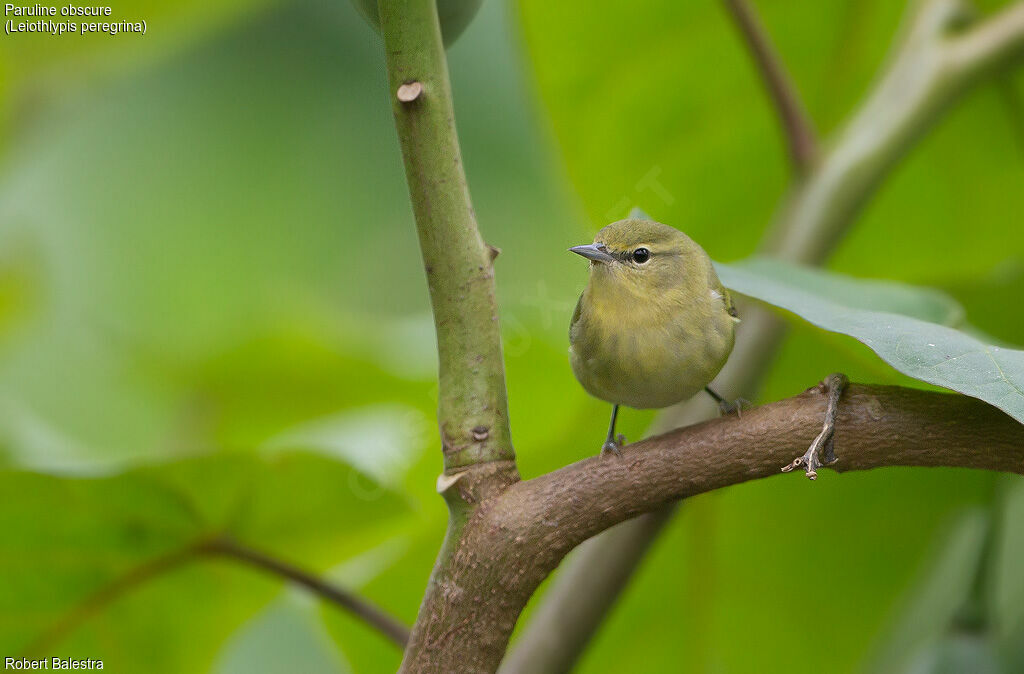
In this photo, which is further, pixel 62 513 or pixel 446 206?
pixel 62 513

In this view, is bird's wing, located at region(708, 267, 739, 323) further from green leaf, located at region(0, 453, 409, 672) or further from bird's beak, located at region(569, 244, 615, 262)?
green leaf, located at region(0, 453, 409, 672)

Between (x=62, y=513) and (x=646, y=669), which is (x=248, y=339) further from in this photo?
(x=646, y=669)

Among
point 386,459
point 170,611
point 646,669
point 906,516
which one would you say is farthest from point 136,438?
point 906,516

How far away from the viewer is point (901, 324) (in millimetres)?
838

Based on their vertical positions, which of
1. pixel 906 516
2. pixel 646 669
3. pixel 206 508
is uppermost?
pixel 206 508

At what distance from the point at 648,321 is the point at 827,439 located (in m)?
0.31

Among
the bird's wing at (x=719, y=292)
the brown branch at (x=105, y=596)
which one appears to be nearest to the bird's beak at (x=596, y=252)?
the bird's wing at (x=719, y=292)

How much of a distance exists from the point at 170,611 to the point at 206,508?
218 millimetres

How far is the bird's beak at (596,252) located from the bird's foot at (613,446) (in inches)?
8.0

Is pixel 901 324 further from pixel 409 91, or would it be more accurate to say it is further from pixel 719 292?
pixel 409 91

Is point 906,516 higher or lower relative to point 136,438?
lower

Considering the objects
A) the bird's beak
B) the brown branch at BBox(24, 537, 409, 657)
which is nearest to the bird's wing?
the bird's beak

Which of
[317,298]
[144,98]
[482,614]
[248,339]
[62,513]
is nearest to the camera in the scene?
[482,614]

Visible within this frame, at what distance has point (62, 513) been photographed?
1175 mm
